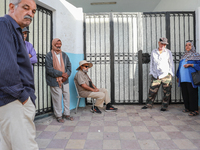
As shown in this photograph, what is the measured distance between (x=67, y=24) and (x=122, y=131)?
10.7 feet

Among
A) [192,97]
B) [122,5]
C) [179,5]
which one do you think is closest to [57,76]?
[192,97]

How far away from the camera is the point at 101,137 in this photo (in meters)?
2.82

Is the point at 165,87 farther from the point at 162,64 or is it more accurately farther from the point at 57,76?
the point at 57,76

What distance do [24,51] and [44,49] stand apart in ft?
9.75

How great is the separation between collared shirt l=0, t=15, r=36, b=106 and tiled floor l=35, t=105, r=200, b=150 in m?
1.57

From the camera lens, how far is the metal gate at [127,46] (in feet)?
17.3

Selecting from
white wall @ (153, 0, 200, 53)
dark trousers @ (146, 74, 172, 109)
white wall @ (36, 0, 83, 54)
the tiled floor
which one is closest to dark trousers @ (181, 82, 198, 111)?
the tiled floor

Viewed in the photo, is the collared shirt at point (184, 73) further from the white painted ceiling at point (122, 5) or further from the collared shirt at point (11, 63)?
the white painted ceiling at point (122, 5)

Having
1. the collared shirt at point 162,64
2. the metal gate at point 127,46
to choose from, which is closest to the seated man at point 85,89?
the metal gate at point 127,46

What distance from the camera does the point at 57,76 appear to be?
362 centimetres

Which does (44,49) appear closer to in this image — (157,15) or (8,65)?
(8,65)

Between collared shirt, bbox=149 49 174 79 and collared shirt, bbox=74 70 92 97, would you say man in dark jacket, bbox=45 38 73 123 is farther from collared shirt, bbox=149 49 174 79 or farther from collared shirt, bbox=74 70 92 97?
collared shirt, bbox=149 49 174 79

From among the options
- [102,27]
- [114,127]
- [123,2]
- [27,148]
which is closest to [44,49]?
[102,27]

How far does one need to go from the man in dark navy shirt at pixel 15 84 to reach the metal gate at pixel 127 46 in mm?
3976
